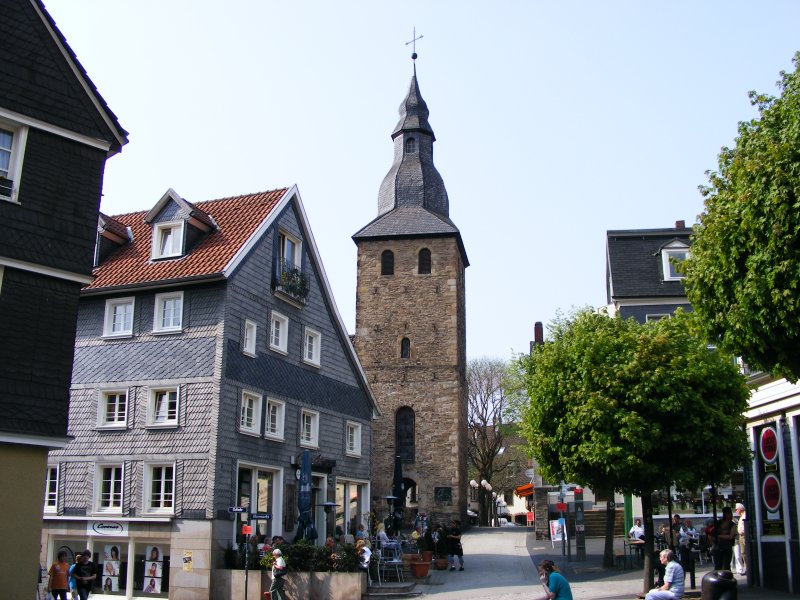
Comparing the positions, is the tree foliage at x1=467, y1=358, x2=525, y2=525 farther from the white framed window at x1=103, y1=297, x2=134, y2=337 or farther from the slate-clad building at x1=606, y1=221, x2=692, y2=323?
the white framed window at x1=103, y1=297, x2=134, y2=337

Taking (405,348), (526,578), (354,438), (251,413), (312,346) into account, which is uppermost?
(405,348)

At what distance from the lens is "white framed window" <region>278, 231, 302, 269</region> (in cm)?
2847

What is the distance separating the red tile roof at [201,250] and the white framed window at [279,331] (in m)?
2.66

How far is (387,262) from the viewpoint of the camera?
51.1 m

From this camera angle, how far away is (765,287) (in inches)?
534

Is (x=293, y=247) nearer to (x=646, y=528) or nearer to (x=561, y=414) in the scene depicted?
(x=561, y=414)

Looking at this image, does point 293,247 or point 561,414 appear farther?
point 293,247

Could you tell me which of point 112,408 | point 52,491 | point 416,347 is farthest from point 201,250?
point 416,347

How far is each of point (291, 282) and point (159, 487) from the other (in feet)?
24.3

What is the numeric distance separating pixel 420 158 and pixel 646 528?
3674 cm

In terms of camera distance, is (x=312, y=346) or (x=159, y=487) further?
(x=312, y=346)

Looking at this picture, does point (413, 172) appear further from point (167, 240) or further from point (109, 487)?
point (109, 487)

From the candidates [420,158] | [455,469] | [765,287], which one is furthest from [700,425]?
[420,158]

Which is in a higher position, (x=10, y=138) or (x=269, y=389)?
(x=10, y=138)
